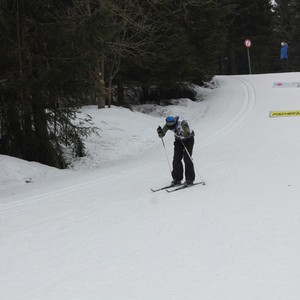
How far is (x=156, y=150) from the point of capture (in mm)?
15445

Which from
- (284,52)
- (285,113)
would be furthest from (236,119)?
(284,52)

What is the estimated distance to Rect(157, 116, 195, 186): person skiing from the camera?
9.14m

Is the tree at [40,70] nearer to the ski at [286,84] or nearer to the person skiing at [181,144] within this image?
the person skiing at [181,144]

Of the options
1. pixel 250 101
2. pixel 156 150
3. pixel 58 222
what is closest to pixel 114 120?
pixel 156 150

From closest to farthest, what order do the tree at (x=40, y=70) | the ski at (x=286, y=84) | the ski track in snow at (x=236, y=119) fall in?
the tree at (x=40, y=70), the ski track in snow at (x=236, y=119), the ski at (x=286, y=84)

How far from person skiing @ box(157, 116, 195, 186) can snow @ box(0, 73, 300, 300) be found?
1.39 ft

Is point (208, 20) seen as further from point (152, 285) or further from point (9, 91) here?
point (152, 285)

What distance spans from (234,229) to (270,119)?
41.3 feet

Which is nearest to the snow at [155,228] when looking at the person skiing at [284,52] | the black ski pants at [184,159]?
the black ski pants at [184,159]

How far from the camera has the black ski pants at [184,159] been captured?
940 centimetres

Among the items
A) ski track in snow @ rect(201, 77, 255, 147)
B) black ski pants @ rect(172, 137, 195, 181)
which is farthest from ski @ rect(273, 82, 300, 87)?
black ski pants @ rect(172, 137, 195, 181)

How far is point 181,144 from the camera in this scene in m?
9.44

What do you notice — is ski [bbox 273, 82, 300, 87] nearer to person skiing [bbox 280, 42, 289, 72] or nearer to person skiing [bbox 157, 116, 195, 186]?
person skiing [bbox 280, 42, 289, 72]

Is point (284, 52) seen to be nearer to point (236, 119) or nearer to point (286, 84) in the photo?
point (286, 84)
